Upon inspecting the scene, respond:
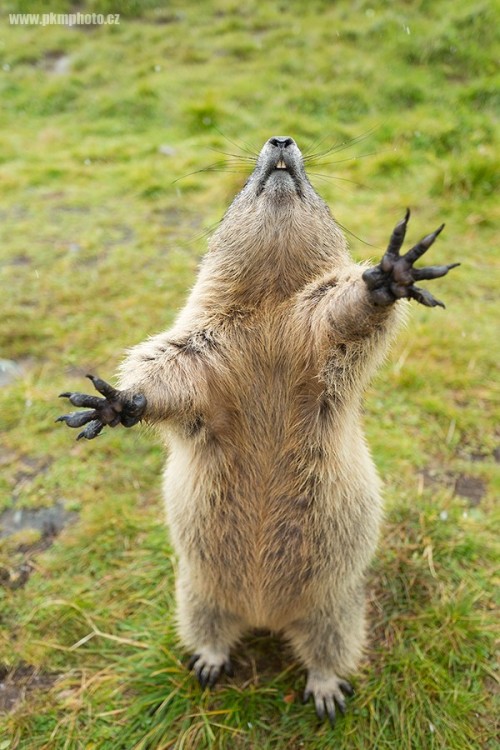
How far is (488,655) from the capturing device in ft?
11.6

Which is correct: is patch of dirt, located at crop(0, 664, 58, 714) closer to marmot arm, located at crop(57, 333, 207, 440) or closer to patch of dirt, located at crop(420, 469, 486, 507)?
marmot arm, located at crop(57, 333, 207, 440)

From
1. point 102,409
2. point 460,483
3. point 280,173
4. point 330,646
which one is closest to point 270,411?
point 102,409

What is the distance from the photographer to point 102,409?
2404 mm

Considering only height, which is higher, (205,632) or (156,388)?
(156,388)

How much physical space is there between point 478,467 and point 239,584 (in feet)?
7.80

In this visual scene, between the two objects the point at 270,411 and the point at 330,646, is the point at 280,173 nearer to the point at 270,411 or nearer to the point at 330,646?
the point at 270,411

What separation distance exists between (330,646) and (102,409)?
6.16 feet

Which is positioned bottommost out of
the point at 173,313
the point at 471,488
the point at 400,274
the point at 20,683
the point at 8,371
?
the point at 20,683

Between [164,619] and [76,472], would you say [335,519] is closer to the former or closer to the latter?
[164,619]

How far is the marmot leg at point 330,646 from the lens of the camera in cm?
329

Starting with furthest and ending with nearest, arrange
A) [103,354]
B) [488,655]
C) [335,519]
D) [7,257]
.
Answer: [7,257]
[103,354]
[488,655]
[335,519]

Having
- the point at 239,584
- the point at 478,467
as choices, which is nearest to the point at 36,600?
the point at 239,584

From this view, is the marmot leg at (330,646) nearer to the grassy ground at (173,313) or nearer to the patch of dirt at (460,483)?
the grassy ground at (173,313)

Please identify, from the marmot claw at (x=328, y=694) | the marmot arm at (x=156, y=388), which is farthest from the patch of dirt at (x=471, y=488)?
the marmot arm at (x=156, y=388)
